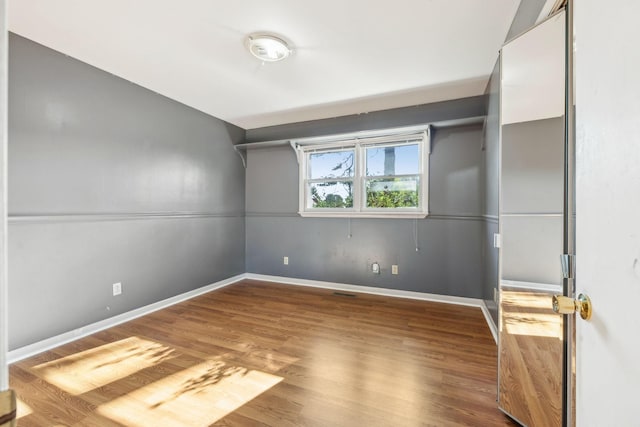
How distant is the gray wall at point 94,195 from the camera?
2.06 metres

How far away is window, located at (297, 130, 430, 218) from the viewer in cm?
341

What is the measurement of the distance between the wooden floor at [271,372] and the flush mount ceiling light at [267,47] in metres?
2.45

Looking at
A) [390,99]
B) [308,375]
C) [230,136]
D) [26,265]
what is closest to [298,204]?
[230,136]

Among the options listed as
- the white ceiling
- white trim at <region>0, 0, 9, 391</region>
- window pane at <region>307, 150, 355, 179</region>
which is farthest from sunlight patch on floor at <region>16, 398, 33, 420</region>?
window pane at <region>307, 150, 355, 179</region>

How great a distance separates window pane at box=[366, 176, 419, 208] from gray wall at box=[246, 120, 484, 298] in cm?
21

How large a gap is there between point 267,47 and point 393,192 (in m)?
2.29

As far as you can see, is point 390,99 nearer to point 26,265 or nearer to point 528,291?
point 528,291

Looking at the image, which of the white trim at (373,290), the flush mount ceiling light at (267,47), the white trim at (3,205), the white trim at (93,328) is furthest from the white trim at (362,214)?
the white trim at (3,205)

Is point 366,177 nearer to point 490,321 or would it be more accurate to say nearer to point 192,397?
point 490,321

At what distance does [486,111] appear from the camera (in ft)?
9.20

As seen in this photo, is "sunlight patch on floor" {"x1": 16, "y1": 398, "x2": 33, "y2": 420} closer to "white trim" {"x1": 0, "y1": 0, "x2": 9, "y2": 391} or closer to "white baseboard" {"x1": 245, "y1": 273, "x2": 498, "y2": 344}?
"white trim" {"x1": 0, "y1": 0, "x2": 9, "y2": 391}

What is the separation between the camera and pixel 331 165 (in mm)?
3938

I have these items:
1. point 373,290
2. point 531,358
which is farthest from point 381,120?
point 531,358

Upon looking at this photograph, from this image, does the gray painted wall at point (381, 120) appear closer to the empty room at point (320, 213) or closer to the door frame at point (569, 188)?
the empty room at point (320, 213)
